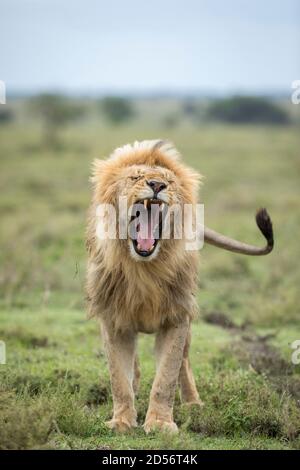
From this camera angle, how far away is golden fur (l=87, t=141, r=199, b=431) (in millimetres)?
5188

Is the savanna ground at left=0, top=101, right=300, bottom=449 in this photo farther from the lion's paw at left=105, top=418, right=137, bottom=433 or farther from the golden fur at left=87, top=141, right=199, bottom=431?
the golden fur at left=87, top=141, right=199, bottom=431

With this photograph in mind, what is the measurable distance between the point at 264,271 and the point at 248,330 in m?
3.18

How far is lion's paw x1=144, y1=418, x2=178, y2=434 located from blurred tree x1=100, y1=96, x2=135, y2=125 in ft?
168

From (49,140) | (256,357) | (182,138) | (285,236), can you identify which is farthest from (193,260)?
(182,138)

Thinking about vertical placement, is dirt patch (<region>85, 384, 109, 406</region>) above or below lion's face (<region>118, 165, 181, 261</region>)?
below

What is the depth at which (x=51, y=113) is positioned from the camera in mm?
37562

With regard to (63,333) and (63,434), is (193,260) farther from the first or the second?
(63,333)

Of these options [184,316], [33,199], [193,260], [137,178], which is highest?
[33,199]

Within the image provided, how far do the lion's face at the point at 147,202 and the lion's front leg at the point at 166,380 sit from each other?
571mm

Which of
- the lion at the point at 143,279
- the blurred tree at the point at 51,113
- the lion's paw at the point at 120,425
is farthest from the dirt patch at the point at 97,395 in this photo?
the blurred tree at the point at 51,113

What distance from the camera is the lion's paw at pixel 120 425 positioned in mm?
5211

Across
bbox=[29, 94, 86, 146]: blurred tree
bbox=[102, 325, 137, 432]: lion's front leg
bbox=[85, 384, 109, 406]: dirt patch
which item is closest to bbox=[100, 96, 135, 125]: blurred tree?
bbox=[29, 94, 86, 146]: blurred tree

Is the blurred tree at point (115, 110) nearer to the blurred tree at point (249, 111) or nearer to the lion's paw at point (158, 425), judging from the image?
the blurred tree at point (249, 111)

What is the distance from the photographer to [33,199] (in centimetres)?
1944
